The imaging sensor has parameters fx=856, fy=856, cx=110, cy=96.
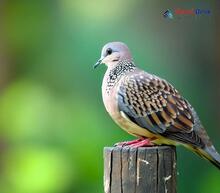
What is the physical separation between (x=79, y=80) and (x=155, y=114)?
2.72 metres

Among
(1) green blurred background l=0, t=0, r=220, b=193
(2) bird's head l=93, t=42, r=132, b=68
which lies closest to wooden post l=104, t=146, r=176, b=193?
(2) bird's head l=93, t=42, r=132, b=68

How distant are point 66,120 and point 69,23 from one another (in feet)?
3.68

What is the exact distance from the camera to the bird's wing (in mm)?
5402

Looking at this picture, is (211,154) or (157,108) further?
(157,108)

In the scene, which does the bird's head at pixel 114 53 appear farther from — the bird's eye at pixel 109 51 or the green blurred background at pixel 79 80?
the green blurred background at pixel 79 80

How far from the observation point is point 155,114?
549 centimetres

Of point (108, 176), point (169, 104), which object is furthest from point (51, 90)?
point (108, 176)

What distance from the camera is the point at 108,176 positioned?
191 inches

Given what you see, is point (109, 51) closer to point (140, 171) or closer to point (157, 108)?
point (157, 108)

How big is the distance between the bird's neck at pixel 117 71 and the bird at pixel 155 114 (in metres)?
0.03

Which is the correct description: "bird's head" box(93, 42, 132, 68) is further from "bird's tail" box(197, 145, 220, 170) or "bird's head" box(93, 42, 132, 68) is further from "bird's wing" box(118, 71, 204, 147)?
"bird's tail" box(197, 145, 220, 170)

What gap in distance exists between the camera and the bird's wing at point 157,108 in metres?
5.40

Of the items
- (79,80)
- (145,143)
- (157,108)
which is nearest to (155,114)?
(157,108)

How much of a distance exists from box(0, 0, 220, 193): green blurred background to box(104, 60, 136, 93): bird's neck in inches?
61.8
